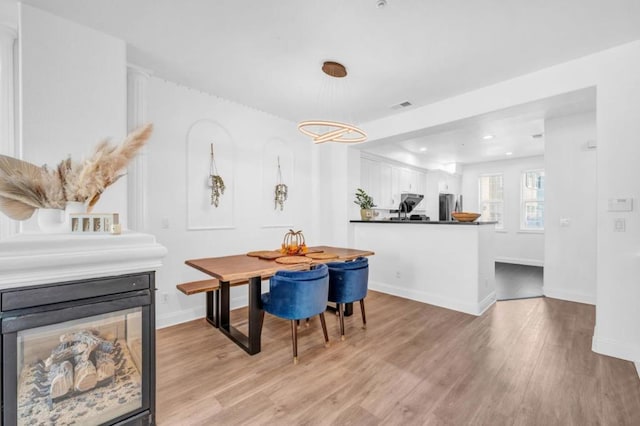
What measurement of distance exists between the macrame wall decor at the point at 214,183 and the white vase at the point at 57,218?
215cm

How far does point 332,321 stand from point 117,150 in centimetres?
263

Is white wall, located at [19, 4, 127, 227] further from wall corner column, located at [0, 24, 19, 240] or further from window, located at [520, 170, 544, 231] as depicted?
window, located at [520, 170, 544, 231]

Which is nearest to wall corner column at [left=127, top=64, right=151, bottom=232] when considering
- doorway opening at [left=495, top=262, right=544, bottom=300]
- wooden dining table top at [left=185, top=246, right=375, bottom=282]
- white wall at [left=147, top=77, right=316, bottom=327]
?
white wall at [left=147, top=77, right=316, bottom=327]

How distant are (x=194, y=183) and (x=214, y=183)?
23 cm

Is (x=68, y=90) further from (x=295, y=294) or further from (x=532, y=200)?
(x=532, y=200)

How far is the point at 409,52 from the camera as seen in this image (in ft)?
8.57

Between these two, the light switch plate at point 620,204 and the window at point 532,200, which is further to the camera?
the window at point 532,200

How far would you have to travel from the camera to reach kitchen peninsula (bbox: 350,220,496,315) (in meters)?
3.48

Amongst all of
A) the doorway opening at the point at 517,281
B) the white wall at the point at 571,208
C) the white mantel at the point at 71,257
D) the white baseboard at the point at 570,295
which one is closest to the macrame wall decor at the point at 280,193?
the white mantel at the point at 71,257

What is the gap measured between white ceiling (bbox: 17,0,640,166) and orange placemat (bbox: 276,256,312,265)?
1956mm

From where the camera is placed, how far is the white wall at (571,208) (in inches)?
151

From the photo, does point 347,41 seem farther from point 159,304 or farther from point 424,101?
point 159,304

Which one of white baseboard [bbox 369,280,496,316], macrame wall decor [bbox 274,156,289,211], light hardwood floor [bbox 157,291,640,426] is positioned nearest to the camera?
light hardwood floor [bbox 157,291,640,426]

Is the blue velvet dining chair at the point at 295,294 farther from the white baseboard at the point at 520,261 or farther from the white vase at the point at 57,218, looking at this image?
the white baseboard at the point at 520,261
